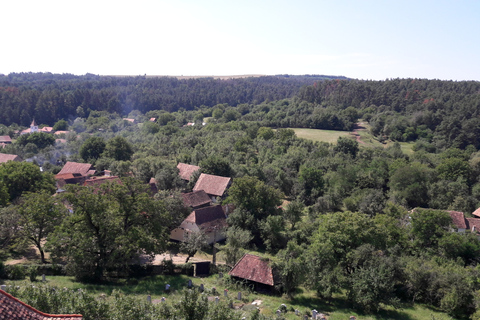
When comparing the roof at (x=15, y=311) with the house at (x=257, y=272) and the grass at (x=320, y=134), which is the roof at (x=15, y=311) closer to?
the house at (x=257, y=272)

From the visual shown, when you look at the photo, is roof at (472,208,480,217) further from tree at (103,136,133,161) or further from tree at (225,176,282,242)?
tree at (103,136,133,161)

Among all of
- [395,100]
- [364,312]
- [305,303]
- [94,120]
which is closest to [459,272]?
[364,312]

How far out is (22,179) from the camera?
119ft

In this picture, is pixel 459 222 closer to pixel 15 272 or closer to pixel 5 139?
pixel 15 272

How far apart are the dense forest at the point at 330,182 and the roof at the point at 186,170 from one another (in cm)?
163

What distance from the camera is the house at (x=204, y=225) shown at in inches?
1252

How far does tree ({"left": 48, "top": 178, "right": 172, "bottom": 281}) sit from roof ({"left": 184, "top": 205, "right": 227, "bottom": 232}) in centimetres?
766

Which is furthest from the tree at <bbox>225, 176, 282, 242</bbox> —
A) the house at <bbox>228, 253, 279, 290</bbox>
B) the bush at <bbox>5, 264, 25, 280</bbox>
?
the bush at <bbox>5, 264, 25, 280</bbox>

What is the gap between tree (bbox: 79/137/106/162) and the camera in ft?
191

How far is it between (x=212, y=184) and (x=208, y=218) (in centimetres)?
977

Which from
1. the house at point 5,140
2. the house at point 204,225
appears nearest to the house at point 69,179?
the house at point 204,225

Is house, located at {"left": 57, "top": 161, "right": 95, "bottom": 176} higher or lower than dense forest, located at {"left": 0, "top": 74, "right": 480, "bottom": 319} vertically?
lower

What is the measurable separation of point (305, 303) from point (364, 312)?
357 cm

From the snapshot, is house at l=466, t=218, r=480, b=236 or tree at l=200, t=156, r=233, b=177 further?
tree at l=200, t=156, r=233, b=177
